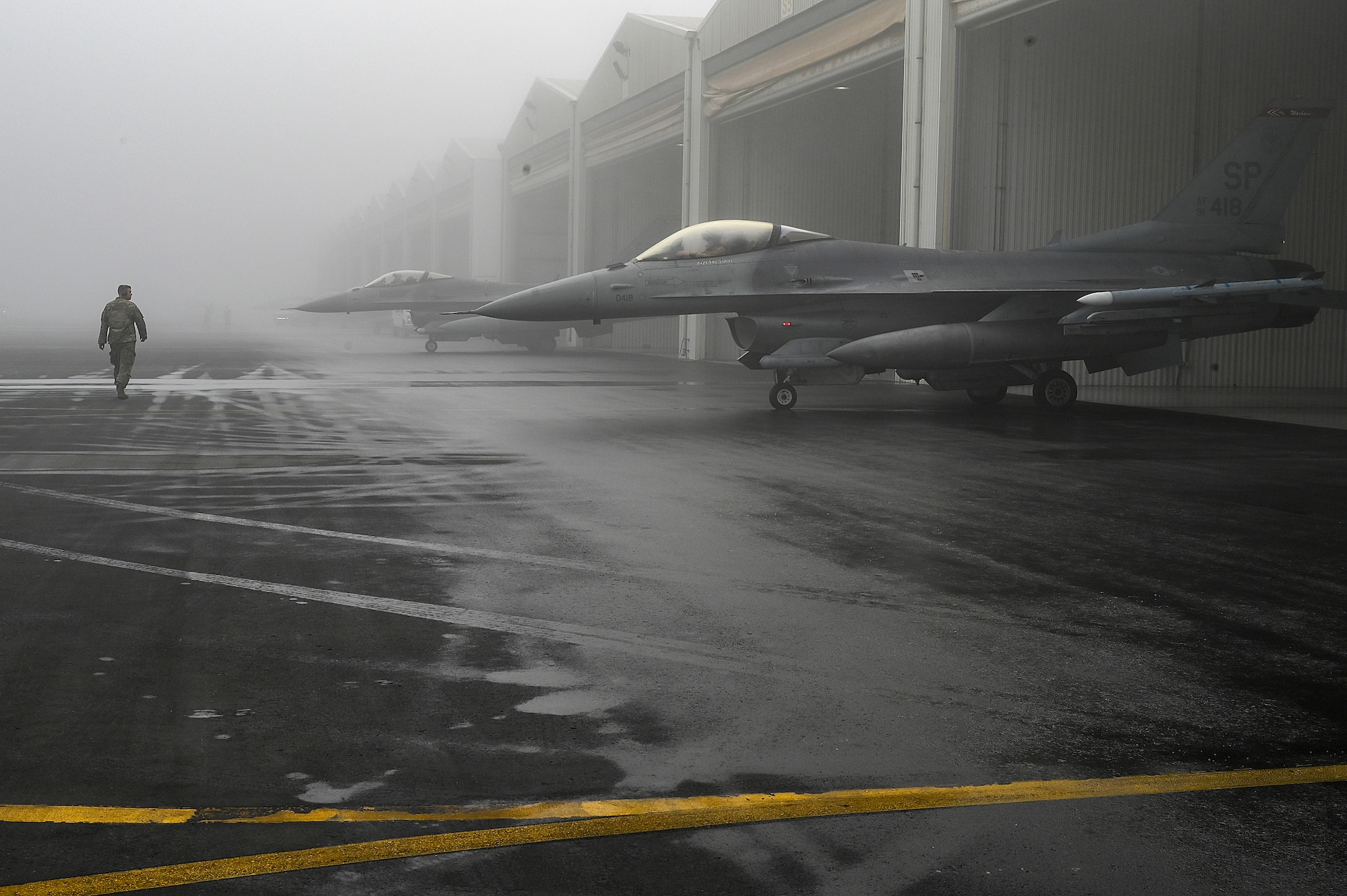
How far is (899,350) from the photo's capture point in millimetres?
14891

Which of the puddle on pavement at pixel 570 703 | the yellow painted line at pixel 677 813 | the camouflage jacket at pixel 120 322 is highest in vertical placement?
the camouflage jacket at pixel 120 322

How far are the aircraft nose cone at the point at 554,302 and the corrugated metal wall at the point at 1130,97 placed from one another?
9893mm

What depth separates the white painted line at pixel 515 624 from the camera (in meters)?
4.63

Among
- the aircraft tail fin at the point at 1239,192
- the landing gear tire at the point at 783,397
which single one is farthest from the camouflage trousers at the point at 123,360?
the aircraft tail fin at the point at 1239,192

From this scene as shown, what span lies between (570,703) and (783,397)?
12.5 meters

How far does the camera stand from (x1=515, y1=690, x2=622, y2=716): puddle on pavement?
3967 millimetres

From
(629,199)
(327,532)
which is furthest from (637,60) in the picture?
(327,532)

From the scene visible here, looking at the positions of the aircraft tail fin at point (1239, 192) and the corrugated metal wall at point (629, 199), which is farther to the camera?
the corrugated metal wall at point (629, 199)

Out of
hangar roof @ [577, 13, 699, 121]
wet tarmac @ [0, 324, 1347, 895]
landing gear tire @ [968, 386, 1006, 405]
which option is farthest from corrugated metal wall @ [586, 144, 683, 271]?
wet tarmac @ [0, 324, 1347, 895]

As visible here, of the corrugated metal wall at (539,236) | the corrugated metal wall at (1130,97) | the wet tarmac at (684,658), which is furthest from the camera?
the corrugated metal wall at (539,236)

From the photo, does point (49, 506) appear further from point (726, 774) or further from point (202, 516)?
point (726, 774)

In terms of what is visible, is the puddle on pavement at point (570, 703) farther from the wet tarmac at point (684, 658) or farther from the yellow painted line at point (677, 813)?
the yellow painted line at point (677, 813)

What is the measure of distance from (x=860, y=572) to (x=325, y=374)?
20.6 meters

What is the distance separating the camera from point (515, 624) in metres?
5.10
